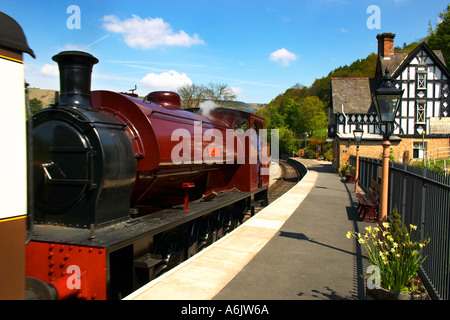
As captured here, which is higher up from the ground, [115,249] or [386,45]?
[386,45]

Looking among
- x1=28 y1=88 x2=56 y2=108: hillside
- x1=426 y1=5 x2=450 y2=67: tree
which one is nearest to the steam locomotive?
x1=28 y1=88 x2=56 y2=108: hillside

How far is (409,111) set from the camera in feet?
91.6

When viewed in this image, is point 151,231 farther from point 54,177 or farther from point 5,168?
point 5,168

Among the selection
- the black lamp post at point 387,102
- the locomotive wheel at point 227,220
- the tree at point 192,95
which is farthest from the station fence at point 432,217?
the tree at point 192,95

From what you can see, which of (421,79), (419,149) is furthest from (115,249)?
(421,79)

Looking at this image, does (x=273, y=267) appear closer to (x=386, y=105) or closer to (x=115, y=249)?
(x=115, y=249)

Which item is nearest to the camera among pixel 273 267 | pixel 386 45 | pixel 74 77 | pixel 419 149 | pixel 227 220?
pixel 74 77

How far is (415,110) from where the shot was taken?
1094 inches

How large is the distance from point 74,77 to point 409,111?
29449mm

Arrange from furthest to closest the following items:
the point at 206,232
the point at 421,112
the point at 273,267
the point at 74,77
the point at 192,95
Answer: the point at 192,95
the point at 421,112
the point at 206,232
the point at 273,267
the point at 74,77

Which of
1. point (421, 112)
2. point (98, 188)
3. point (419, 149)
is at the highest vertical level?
point (421, 112)

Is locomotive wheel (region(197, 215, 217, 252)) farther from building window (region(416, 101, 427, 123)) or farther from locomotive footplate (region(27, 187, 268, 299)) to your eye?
building window (region(416, 101, 427, 123))

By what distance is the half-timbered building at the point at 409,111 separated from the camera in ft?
89.2

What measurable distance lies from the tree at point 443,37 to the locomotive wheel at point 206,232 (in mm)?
46456
